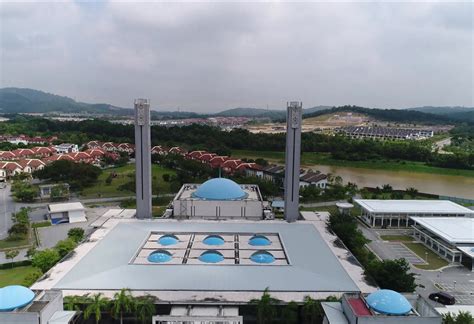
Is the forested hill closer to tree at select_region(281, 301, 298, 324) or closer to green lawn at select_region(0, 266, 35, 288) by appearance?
tree at select_region(281, 301, 298, 324)

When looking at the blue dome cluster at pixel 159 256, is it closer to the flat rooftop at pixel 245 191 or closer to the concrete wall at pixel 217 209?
the concrete wall at pixel 217 209

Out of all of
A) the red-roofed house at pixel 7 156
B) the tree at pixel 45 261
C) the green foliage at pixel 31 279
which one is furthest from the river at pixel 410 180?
the red-roofed house at pixel 7 156

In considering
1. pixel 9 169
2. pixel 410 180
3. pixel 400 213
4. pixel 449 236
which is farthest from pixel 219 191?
pixel 410 180

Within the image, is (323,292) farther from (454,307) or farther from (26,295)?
(26,295)

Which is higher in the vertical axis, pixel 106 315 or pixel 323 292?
pixel 323 292

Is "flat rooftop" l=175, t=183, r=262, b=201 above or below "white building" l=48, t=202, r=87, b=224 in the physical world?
above

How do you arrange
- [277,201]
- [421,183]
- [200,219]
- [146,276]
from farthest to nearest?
[421,183]
[277,201]
[200,219]
[146,276]

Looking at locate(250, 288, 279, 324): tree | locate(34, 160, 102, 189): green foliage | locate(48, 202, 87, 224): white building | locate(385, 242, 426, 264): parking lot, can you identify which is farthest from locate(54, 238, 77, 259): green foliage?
locate(34, 160, 102, 189): green foliage

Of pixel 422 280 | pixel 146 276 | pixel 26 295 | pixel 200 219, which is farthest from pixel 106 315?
pixel 422 280
